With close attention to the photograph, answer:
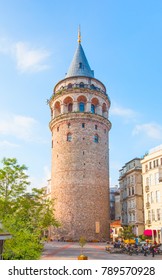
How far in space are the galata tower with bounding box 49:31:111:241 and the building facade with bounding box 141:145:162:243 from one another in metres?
6.70

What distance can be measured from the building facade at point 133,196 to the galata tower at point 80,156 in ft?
21.8

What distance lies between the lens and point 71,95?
55094 millimetres

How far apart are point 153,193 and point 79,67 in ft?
84.3

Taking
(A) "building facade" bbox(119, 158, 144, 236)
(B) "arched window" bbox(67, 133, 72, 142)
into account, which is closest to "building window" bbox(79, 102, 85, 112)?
(B) "arched window" bbox(67, 133, 72, 142)

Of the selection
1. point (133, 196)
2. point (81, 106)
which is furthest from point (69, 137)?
point (133, 196)

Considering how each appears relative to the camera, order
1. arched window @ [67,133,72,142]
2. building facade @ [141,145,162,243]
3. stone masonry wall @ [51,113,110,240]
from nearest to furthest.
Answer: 1. building facade @ [141,145,162,243]
2. stone masonry wall @ [51,113,110,240]
3. arched window @ [67,133,72,142]

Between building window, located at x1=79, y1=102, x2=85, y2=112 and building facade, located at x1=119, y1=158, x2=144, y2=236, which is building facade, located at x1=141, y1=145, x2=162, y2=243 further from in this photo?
building window, located at x1=79, y1=102, x2=85, y2=112

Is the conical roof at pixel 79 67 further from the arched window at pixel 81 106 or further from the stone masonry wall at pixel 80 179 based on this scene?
the stone masonry wall at pixel 80 179

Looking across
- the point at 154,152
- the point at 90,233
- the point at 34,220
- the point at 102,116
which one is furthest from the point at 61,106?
the point at 34,220

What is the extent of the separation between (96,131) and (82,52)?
1725cm

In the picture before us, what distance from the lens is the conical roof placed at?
57.5 m

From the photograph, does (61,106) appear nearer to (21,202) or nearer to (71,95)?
(71,95)

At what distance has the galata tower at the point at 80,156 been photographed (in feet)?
165

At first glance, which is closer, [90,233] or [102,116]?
[90,233]
